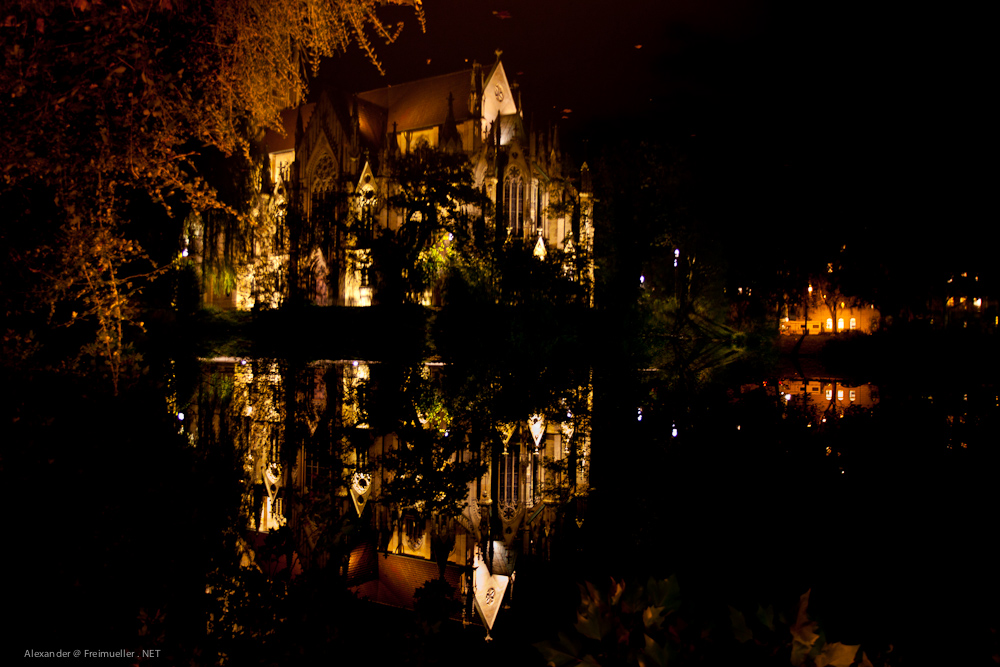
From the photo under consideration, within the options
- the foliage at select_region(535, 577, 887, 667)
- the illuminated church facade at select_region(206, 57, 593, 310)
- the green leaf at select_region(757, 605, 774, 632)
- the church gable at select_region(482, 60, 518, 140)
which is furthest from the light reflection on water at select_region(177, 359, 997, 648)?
the church gable at select_region(482, 60, 518, 140)

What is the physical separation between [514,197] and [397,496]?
1415 inches

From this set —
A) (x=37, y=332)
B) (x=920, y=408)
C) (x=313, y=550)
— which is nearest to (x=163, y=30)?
(x=313, y=550)

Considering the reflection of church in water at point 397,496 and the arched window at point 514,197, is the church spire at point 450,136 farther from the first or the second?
the reflection of church in water at point 397,496

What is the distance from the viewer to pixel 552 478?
646 centimetres

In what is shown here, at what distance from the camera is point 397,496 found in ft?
18.9

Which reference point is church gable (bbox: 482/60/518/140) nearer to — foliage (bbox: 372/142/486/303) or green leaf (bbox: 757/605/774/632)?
foliage (bbox: 372/142/486/303)

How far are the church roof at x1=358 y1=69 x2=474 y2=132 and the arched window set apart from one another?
26.0ft

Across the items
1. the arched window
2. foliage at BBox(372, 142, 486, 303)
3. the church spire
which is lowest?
foliage at BBox(372, 142, 486, 303)

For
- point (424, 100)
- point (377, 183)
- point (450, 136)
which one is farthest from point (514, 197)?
point (424, 100)

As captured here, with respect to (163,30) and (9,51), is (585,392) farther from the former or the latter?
(9,51)

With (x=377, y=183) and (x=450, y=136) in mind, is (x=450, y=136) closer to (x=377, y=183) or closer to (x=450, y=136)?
(x=450, y=136)

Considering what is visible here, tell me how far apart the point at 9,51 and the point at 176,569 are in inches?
128

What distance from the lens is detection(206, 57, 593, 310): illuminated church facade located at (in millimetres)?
30672

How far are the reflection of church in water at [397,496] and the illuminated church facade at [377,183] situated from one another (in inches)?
734
